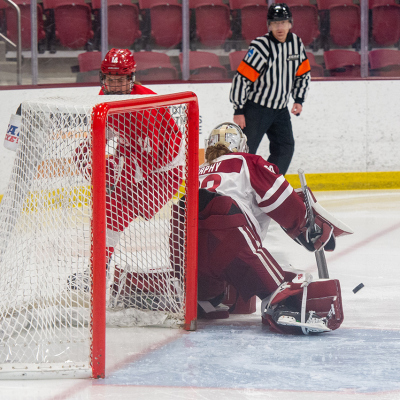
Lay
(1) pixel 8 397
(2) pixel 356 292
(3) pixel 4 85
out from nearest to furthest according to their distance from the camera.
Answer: (1) pixel 8 397, (2) pixel 356 292, (3) pixel 4 85

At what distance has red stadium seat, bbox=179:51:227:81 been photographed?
18.6ft

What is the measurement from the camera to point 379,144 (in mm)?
5695

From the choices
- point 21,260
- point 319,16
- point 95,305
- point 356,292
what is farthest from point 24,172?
point 319,16

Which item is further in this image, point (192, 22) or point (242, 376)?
point (192, 22)

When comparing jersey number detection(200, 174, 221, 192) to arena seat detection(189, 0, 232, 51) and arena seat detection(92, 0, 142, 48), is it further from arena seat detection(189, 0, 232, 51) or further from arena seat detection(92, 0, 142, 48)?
arena seat detection(189, 0, 232, 51)

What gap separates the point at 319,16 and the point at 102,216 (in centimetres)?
433

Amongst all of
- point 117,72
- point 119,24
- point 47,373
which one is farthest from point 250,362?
point 119,24

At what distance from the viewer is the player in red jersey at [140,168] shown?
2.70 m

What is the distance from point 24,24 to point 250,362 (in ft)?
11.8

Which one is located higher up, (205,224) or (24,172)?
(24,172)

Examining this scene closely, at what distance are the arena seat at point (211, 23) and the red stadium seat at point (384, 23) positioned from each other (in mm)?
1107

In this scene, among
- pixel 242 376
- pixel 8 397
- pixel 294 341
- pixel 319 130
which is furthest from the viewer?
pixel 319 130

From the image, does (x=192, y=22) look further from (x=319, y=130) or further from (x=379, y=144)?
(x=379, y=144)

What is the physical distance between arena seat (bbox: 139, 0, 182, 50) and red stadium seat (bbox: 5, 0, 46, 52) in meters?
0.76
